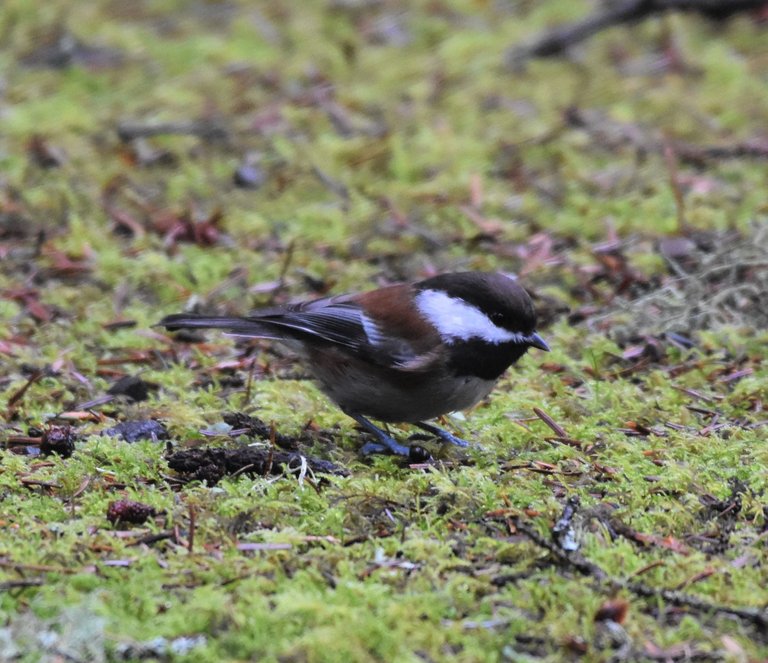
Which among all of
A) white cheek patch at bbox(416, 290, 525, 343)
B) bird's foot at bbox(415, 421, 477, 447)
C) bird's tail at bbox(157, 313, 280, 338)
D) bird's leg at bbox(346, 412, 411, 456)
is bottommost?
bird's foot at bbox(415, 421, 477, 447)

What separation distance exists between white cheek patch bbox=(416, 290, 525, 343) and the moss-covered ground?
50cm

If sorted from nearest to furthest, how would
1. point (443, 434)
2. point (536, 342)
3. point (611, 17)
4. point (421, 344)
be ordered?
point (421, 344), point (536, 342), point (443, 434), point (611, 17)

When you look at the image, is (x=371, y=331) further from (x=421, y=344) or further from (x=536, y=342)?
(x=536, y=342)

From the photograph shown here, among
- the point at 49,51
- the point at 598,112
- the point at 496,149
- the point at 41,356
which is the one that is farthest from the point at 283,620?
the point at 49,51

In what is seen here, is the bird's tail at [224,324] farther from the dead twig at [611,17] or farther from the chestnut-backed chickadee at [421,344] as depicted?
the dead twig at [611,17]

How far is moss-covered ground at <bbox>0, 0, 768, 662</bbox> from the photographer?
11.0 ft

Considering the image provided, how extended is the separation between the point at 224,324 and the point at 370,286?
1697mm

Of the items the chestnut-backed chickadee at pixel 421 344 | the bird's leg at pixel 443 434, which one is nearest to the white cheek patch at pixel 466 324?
the chestnut-backed chickadee at pixel 421 344

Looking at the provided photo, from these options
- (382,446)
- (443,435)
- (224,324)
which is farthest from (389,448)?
(224,324)

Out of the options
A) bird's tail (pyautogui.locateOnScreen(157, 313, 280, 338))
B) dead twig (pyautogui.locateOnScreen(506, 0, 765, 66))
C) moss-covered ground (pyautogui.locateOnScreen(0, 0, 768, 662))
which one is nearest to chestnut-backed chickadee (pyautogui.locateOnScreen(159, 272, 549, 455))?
bird's tail (pyautogui.locateOnScreen(157, 313, 280, 338))

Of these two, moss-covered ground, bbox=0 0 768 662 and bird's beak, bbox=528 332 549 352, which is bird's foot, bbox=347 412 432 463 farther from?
bird's beak, bbox=528 332 549 352

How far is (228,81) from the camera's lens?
904cm

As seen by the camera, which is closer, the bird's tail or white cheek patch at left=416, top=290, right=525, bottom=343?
white cheek patch at left=416, top=290, right=525, bottom=343

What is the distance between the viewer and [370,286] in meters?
6.62
